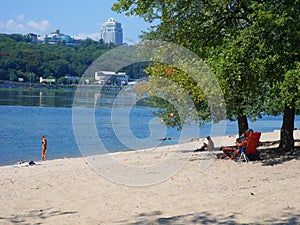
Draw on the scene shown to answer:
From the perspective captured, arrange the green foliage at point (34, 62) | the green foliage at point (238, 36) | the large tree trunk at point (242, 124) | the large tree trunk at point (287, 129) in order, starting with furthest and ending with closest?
1. the green foliage at point (34, 62)
2. the large tree trunk at point (242, 124)
3. the large tree trunk at point (287, 129)
4. the green foliage at point (238, 36)

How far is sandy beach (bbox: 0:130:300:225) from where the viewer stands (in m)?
6.84

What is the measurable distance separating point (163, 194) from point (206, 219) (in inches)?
107

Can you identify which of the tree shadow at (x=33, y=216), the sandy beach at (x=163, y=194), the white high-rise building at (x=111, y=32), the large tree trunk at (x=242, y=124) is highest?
the white high-rise building at (x=111, y=32)

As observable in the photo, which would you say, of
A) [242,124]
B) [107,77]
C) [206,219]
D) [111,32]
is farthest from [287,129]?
[111,32]

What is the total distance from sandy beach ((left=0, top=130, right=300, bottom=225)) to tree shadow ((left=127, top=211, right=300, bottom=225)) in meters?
0.01

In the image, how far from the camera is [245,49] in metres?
10.9

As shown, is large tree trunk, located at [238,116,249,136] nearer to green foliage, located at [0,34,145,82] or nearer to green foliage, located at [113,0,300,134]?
green foliage, located at [113,0,300,134]

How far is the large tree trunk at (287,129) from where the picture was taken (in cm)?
1362

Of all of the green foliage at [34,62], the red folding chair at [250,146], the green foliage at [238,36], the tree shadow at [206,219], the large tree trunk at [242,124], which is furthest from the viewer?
the green foliage at [34,62]

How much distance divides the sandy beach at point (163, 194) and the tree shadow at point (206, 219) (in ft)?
0.04

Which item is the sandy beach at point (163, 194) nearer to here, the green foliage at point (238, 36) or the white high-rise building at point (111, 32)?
the green foliage at point (238, 36)

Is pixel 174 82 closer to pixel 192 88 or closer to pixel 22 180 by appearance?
pixel 192 88

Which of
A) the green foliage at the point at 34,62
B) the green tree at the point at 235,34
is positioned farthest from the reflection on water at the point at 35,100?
the green tree at the point at 235,34

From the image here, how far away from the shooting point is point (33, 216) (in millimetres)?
7781
